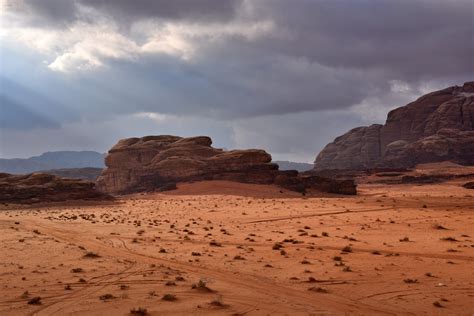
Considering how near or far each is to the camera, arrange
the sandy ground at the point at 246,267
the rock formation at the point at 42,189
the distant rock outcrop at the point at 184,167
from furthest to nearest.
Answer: the distant rock outcrop at the point at 184,167 → the rock formation at the point at 42,189 → the sandy ground at the point at 246,267

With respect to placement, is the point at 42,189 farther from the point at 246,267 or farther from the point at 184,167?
the point at 246,267

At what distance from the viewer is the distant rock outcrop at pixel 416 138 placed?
103375 mm

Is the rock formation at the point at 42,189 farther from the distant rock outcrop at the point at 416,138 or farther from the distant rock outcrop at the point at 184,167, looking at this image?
the distant rock outcrop at the point at 416,138

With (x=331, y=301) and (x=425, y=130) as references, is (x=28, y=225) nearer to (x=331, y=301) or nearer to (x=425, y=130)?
(x=331, y=301)

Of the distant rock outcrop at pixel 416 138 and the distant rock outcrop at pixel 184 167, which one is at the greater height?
the distant rock outcrop at pixel 416 138

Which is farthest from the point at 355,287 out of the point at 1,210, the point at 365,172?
the point at 365,172

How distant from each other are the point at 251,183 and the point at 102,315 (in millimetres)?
46112

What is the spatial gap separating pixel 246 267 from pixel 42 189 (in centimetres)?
3900

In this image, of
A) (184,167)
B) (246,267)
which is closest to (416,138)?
(184,167)

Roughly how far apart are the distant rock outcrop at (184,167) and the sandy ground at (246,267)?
1159 inches

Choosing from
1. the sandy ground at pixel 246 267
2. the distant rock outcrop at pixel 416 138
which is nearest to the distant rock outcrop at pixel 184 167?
the sandy ground at pixel 246 267

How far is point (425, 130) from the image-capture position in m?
121

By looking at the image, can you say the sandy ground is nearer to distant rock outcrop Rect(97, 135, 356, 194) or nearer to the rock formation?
the rock formation

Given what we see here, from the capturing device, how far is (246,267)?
13.4 meters
